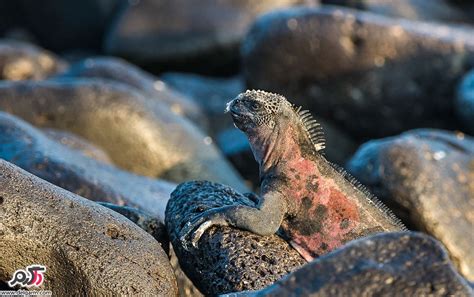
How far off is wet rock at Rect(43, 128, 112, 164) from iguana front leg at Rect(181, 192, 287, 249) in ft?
14.4

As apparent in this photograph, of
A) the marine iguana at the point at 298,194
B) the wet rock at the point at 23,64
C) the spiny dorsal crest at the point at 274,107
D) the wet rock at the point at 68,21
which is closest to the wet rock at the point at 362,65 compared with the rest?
the wet rock at the point at 23,64

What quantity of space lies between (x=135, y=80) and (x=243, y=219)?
8896mm

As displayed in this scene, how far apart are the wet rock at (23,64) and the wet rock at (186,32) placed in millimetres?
2590

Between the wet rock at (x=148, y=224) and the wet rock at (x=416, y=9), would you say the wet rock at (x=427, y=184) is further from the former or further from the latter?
the wet rock at (x=416, y=9)

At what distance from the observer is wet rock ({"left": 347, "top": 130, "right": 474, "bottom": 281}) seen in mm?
10586

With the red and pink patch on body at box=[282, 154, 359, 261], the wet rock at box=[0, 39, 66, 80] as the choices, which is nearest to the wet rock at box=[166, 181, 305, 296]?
the red and pink patch on body at box=[282, 154, 359, 261]

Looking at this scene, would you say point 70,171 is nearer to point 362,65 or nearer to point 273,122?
point 273,122

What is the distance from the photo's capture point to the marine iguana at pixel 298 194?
20.4ft

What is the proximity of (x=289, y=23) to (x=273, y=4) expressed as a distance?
4850 mm

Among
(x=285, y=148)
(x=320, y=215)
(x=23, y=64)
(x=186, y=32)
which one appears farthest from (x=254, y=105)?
(x=186, y=32)

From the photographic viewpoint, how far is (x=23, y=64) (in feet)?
51.8

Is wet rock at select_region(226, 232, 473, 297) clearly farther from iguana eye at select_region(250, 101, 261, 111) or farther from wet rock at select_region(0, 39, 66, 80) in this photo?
wet rock at select_region(0, 39, 66, 80)

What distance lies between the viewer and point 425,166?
430 inches

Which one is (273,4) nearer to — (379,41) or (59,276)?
(379,41)
